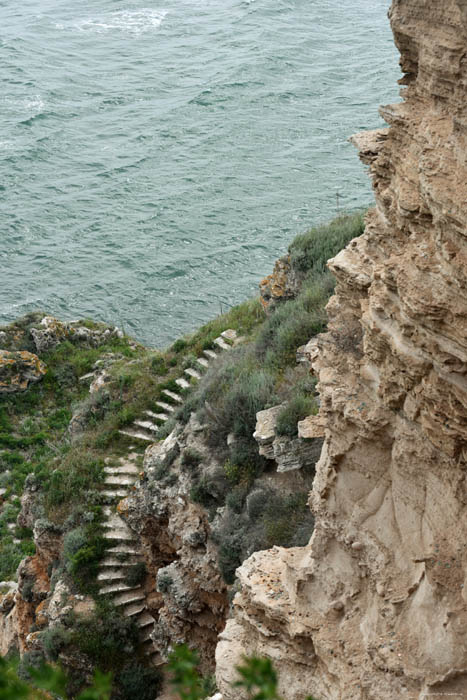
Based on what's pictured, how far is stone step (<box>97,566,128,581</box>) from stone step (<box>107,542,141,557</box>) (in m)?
0.45

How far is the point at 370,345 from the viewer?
8789 mm

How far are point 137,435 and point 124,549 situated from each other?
4.70 m

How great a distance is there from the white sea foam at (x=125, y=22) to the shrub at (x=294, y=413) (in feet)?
202

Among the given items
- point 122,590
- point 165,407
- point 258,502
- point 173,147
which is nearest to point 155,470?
point 122,590

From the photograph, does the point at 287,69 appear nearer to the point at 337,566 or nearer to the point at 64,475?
the point at 64,475

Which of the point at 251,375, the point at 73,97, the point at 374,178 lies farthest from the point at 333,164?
the point at 374,178

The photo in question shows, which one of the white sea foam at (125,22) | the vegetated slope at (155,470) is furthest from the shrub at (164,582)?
the white sea foam at (125,22)

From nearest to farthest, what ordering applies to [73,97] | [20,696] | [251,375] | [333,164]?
[20,696]
[251,375]
[333,164]
[73,97]

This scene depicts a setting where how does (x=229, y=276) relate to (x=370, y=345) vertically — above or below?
below

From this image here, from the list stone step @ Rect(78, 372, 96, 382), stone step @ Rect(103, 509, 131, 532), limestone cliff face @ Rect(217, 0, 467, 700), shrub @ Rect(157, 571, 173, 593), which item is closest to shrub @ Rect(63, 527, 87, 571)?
stone step @ Rect(103, 509, 131, 532)

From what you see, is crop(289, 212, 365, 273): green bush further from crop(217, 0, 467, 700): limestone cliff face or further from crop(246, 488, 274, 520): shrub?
crop(217, 0, 467, 700): limestone cliff face

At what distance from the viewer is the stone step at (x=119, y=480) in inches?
913

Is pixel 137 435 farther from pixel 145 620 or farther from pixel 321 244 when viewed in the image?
pixel 321 244

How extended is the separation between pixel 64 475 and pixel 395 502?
16380mm
